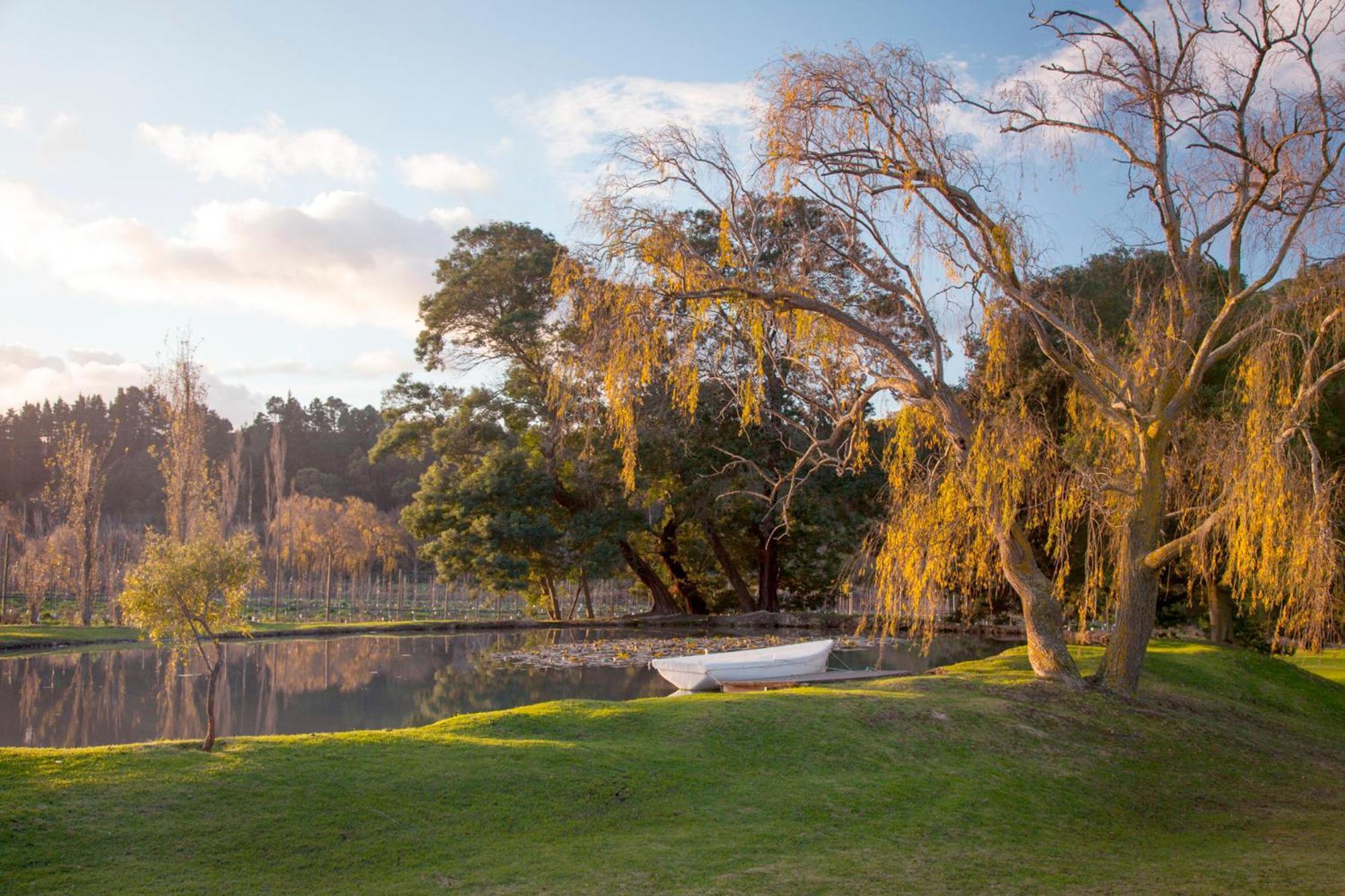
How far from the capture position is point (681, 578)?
3434 centimetres

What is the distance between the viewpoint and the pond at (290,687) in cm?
1242

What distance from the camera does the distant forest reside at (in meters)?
58.3

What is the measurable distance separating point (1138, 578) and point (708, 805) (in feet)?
21.3

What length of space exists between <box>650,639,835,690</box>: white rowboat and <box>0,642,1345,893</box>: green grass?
4370 mm

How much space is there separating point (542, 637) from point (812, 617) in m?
8.97

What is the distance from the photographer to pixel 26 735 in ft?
37.4

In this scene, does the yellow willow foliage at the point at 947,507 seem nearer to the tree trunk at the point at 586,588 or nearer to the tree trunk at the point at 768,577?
the tree trunk at the point at 586,588

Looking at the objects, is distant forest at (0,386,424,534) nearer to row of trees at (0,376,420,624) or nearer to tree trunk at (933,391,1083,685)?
row of trees at (0,376,420,624)

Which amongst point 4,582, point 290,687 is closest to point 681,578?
point 290,687

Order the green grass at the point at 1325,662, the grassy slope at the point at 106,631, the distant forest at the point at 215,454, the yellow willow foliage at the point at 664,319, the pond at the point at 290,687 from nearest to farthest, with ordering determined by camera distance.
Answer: the yellow willow foliage at the point at 664,319, the pond at the point at 290,687, the green grass at the point at 1325,662, the grassy slope at the point at 106,631, the distant forest at the point at 215,454

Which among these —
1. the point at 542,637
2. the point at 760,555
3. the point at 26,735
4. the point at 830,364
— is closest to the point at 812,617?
the point at 760,555

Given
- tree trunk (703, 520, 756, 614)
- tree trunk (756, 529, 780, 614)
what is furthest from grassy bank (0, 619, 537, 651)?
tree trunk (756, 529, 780, 614)

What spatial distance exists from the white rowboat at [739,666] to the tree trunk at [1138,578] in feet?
15.9

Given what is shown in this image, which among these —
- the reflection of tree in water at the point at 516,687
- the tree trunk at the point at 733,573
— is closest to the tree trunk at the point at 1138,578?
the reflection of tree in water at the point at 516,687
